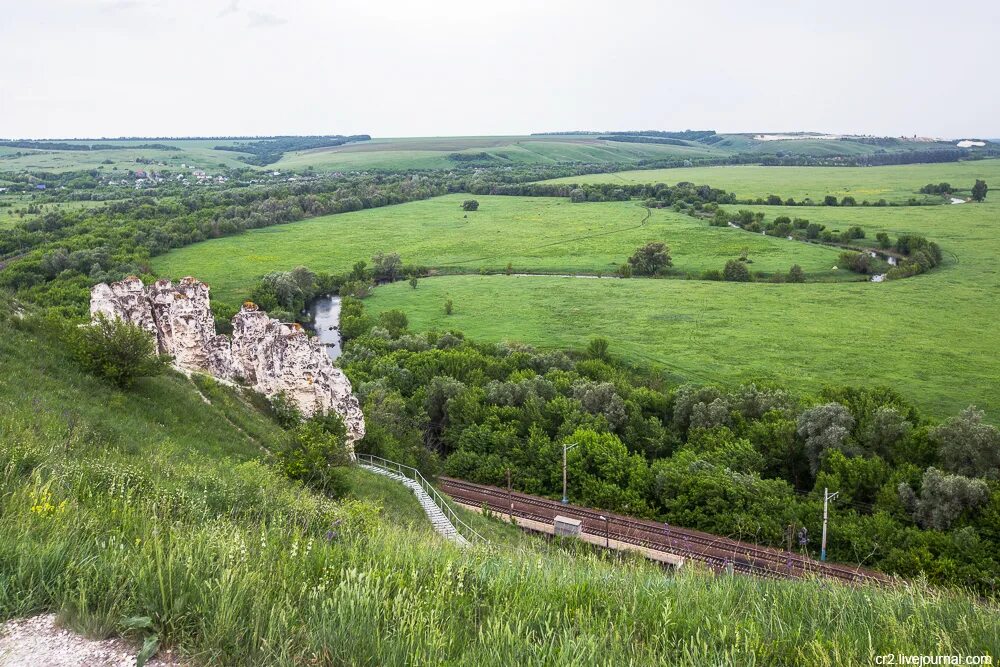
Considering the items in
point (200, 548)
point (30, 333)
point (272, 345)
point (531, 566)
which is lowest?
point (272, 345)

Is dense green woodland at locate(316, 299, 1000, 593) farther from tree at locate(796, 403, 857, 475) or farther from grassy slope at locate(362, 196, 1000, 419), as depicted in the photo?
grassy slope at locate(362, 196, 1000, 419)

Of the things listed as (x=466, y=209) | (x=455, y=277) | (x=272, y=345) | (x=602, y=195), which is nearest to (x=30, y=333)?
(x=272, y=345)

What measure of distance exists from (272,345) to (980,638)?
115 feet

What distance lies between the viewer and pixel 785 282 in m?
94.8

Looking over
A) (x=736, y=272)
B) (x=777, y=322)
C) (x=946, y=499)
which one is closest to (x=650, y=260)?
(x=736, y=272)

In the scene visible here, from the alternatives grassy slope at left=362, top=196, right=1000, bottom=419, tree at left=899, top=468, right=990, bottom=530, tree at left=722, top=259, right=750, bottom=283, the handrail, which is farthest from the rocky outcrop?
tree at left=722, top=259, right=750, bottom=283

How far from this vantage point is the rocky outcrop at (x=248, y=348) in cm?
3509

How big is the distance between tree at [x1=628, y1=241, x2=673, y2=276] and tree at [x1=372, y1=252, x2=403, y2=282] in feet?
129

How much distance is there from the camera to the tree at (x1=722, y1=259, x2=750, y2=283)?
97.1m

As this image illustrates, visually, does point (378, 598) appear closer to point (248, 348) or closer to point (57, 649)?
point (57, 649)

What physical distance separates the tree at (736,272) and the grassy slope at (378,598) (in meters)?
95.3

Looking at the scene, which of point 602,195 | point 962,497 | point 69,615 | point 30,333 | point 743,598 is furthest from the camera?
point 602,195

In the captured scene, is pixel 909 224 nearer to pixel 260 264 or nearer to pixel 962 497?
pixel 962 497

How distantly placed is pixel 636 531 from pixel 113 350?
1091 inches
